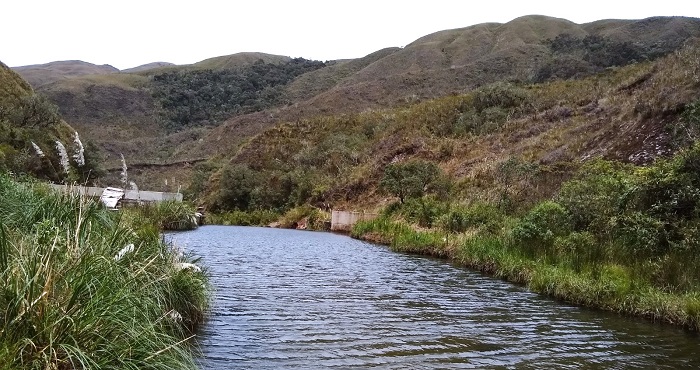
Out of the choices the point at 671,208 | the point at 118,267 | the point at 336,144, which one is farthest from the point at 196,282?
the point at 336,144

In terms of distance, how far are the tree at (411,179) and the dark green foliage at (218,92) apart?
82063 mm

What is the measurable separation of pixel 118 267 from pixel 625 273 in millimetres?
11024

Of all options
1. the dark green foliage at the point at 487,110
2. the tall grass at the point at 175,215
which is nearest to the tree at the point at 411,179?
the tall grass at the point at 175,215

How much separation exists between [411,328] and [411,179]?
2590 centimetres

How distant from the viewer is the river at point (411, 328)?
8648mm

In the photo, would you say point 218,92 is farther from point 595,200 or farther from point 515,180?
point 595,200

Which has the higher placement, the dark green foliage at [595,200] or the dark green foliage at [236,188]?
the dark green foliage at [595,200]

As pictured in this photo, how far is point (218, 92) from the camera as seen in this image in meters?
135

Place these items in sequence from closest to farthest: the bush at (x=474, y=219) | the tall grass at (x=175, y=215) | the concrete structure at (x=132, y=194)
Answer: the concrete structure at (x=132, y=194), the bush at (x=474, y=219), the tall grass at (x=175, y=215)

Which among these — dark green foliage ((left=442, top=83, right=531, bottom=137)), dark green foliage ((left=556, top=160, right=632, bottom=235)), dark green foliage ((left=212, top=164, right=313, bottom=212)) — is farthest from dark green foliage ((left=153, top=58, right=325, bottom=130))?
dark green foliage ((left=556, top=160, right=632, bottom=235))

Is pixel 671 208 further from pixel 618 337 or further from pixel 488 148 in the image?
pixel 488 148

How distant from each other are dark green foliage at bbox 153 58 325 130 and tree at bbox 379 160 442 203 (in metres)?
82.1

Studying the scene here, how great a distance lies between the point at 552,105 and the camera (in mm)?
52188

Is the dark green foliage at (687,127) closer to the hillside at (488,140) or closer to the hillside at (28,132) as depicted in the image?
the hillside at (488,140)
